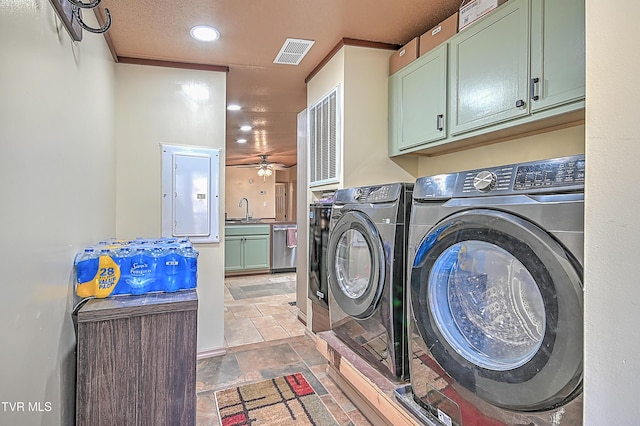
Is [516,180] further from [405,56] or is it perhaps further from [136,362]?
[405,56]

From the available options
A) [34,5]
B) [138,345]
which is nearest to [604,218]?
[138,345]

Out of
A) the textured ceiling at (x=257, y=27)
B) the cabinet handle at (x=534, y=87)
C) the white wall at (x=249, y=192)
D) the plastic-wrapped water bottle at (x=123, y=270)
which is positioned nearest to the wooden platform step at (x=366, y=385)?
the plastic-wrapped water bottle at (x=123, y=270)

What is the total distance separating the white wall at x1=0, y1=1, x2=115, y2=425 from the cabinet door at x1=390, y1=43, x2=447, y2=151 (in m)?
1.87

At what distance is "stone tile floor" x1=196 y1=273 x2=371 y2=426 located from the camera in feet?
6.98

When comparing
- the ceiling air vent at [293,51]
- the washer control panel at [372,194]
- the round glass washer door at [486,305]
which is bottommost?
the round glass washer door at [486,305]

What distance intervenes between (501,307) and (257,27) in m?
2.14

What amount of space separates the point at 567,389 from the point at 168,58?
9.98 feet

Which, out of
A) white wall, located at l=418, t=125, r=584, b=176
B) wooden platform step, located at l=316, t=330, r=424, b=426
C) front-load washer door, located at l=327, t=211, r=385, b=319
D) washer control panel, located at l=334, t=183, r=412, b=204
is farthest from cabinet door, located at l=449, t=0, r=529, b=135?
wooden platform step, located at l=316, t=330, r=424, b=426

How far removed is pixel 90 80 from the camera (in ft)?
5.98

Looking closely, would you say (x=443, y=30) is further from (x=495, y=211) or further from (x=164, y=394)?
(x=164, y=394)

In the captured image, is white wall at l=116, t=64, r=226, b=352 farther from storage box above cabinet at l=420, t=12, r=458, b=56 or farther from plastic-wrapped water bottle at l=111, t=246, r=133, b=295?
storage box above cabinet at l=420, t=12, r=458, b=56

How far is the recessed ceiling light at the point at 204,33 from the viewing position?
7.47ft

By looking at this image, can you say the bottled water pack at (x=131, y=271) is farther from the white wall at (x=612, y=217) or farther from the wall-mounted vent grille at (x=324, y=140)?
the white wall at (x=612, y=217)

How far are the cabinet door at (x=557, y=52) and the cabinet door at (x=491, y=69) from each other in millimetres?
48
